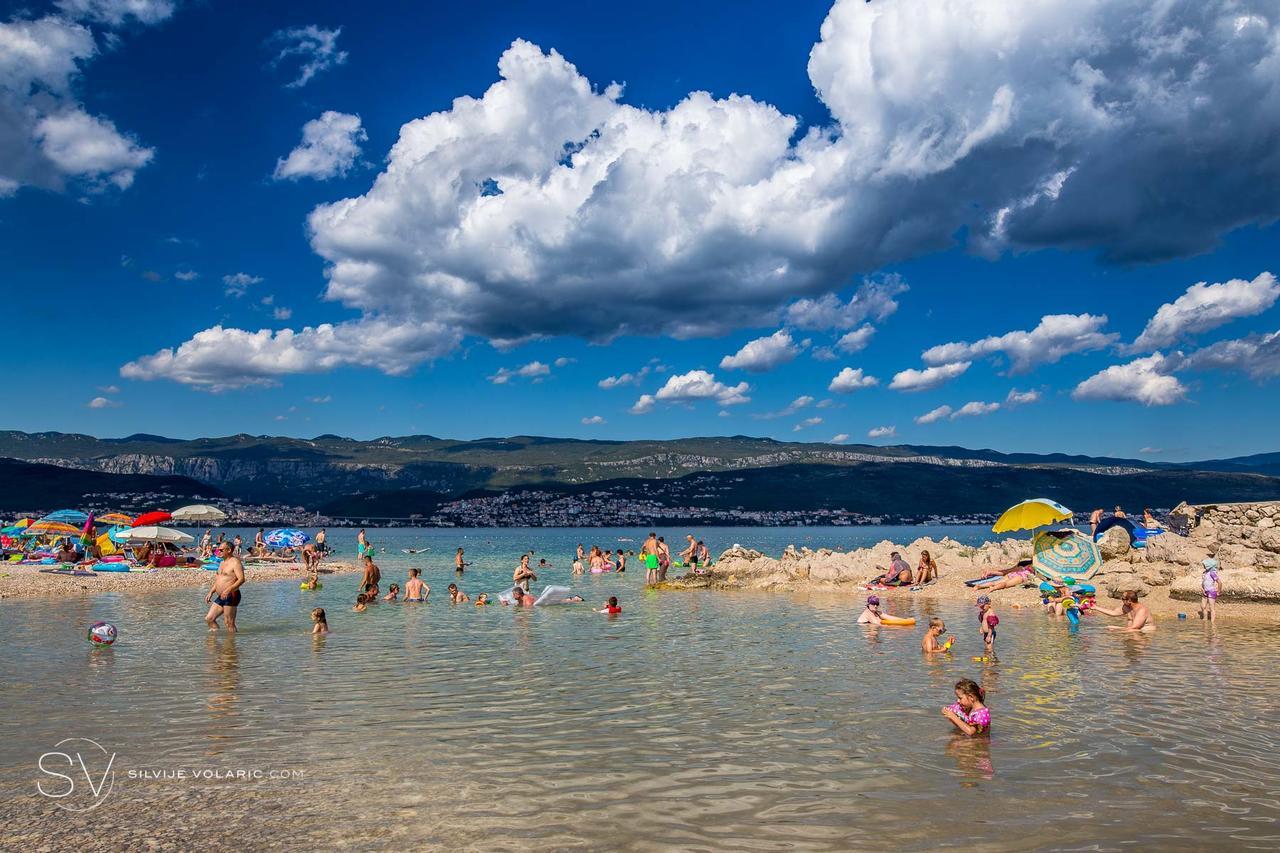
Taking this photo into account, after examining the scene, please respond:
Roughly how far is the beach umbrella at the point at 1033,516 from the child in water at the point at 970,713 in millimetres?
21131

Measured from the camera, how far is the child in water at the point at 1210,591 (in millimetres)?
23562

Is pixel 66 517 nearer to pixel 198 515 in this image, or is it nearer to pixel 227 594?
pixel 198 515

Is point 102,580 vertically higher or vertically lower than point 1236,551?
lower

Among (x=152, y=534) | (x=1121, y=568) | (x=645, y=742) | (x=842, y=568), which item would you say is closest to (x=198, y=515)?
(x=152, y=534)

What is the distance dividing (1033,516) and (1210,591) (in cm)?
808

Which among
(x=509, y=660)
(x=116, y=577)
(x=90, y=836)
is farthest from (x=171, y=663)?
(x=116, y=577)

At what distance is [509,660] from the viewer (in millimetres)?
18172

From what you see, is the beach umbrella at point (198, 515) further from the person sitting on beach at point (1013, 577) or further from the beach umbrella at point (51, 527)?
the person sitting on beach at point (1013, 577)

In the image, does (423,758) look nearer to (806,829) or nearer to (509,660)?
(806,829)

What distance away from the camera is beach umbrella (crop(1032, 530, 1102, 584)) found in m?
30.8

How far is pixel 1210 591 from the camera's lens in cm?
2361

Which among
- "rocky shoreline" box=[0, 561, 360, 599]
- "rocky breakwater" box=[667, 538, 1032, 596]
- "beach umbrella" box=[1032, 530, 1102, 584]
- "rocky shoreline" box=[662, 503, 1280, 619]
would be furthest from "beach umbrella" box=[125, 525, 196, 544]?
"beach umbrella" box=[1032, 530, 1102, 584]

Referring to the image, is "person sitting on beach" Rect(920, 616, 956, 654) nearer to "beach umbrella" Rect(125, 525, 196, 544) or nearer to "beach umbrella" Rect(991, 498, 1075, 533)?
"beach umbrella" Rect(991, 498, 1075, 533)

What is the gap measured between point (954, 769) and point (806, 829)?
2.93 metres
